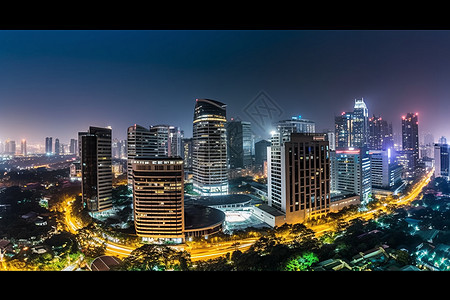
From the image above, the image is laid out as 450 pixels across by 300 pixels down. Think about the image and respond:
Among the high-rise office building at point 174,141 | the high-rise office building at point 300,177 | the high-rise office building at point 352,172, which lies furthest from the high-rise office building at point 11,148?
the high-rise office building at point 352,172

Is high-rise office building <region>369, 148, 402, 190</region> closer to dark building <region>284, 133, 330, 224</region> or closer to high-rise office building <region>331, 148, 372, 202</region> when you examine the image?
high-rise office building <region>331, 148, 372, 202</region>

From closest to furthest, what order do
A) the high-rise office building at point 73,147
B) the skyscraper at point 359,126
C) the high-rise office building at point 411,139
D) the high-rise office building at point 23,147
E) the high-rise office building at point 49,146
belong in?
the high-rise office building at point 23,147
the skyscraper at point 359,126
the high-rise office building at point 49,146
the high-rise office building at point 411,139
the high-rise office building at point 73,147

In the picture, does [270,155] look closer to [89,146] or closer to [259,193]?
[259,193]

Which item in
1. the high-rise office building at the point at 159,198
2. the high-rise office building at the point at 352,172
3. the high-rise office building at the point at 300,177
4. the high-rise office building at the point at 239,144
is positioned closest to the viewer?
the high-rise office building at the point at 159,198

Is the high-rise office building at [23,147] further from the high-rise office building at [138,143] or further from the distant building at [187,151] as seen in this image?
the distant building at [187,151]
